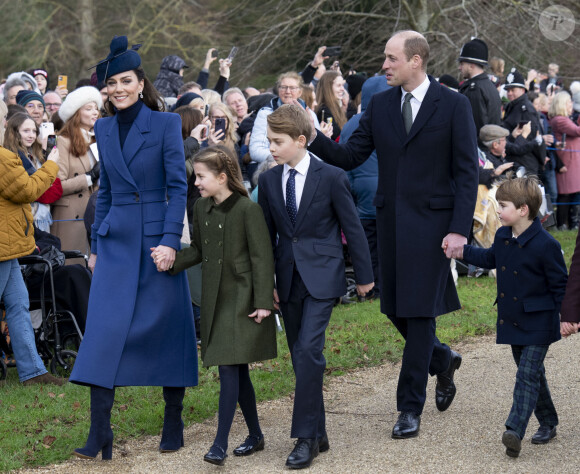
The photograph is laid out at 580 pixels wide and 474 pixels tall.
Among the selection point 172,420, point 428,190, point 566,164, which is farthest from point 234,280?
point 566,164

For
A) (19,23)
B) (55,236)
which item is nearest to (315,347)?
(55,236)

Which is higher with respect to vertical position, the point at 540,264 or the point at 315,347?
the point at 540,264

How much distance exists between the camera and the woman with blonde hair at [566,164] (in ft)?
47.4

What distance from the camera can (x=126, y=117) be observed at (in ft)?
17.6

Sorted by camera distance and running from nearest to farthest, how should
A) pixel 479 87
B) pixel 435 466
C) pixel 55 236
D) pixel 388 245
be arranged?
pixel 435 466
pixel 388 245
pixel 55 236
pixel 479 87

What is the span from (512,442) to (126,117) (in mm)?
2706

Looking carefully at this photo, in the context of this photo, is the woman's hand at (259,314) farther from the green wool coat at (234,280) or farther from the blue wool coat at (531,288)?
the blue wool coat at (531,288)

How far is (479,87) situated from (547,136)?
10.3 ft

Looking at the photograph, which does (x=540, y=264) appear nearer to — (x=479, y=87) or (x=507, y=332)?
(x=507, y=332)

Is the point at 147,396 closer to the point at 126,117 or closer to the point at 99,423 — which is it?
the point at 99,423

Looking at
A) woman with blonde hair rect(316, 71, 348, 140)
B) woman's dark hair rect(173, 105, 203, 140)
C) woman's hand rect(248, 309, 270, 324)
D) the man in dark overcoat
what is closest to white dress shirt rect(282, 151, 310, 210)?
the man in dark overcoat

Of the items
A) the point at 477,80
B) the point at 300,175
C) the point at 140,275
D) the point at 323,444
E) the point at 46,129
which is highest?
the point at 477,80

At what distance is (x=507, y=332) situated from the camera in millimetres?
5309

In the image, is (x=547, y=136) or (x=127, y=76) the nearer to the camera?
(x=127, y=76)
